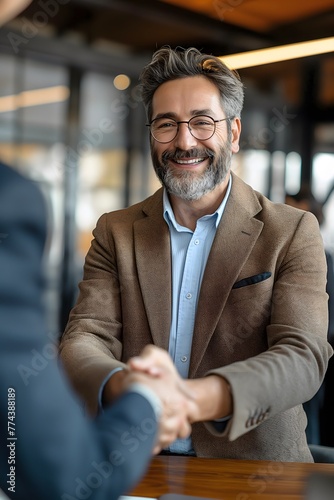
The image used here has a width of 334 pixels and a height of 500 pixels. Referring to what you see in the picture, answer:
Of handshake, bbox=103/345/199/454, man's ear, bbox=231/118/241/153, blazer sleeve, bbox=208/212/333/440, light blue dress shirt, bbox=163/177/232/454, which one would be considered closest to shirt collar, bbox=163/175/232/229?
light blue dress shirt, bbox=163/177/232/454

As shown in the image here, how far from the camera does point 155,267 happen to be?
221 cm

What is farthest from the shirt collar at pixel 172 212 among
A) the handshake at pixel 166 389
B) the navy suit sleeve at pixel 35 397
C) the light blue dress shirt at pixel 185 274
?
the navy suit sleeve at pixel 35 397

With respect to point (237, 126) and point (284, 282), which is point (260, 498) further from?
point (237, 126)

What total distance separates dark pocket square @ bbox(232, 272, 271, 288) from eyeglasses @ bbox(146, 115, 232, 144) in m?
0.50

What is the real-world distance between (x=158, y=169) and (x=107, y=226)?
278mm

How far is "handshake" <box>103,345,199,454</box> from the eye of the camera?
1.48 metres

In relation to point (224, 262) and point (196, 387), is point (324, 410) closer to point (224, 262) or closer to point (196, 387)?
point (224, 262)

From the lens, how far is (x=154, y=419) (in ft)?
3.49

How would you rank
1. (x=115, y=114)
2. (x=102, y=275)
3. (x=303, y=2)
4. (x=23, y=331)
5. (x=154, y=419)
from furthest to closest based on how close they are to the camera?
(x=115, y=114), (x=303, y=2), (x=102, y=275), (x=154, y=419), (x=23, y=331)

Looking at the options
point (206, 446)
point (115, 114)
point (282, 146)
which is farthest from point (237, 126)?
point (282, 146)

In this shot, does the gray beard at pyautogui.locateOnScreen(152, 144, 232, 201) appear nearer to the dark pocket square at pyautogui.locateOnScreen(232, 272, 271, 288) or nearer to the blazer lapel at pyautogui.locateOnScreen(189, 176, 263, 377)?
the blazer lapel at pyautogui.locateOnScreen(189, 176, 263, 377)

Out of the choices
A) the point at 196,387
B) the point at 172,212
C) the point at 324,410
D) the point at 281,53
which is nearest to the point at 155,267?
the point at 172,212

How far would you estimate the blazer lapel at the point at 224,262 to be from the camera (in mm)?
2053

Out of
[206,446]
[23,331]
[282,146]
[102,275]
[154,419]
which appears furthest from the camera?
[282,146]
